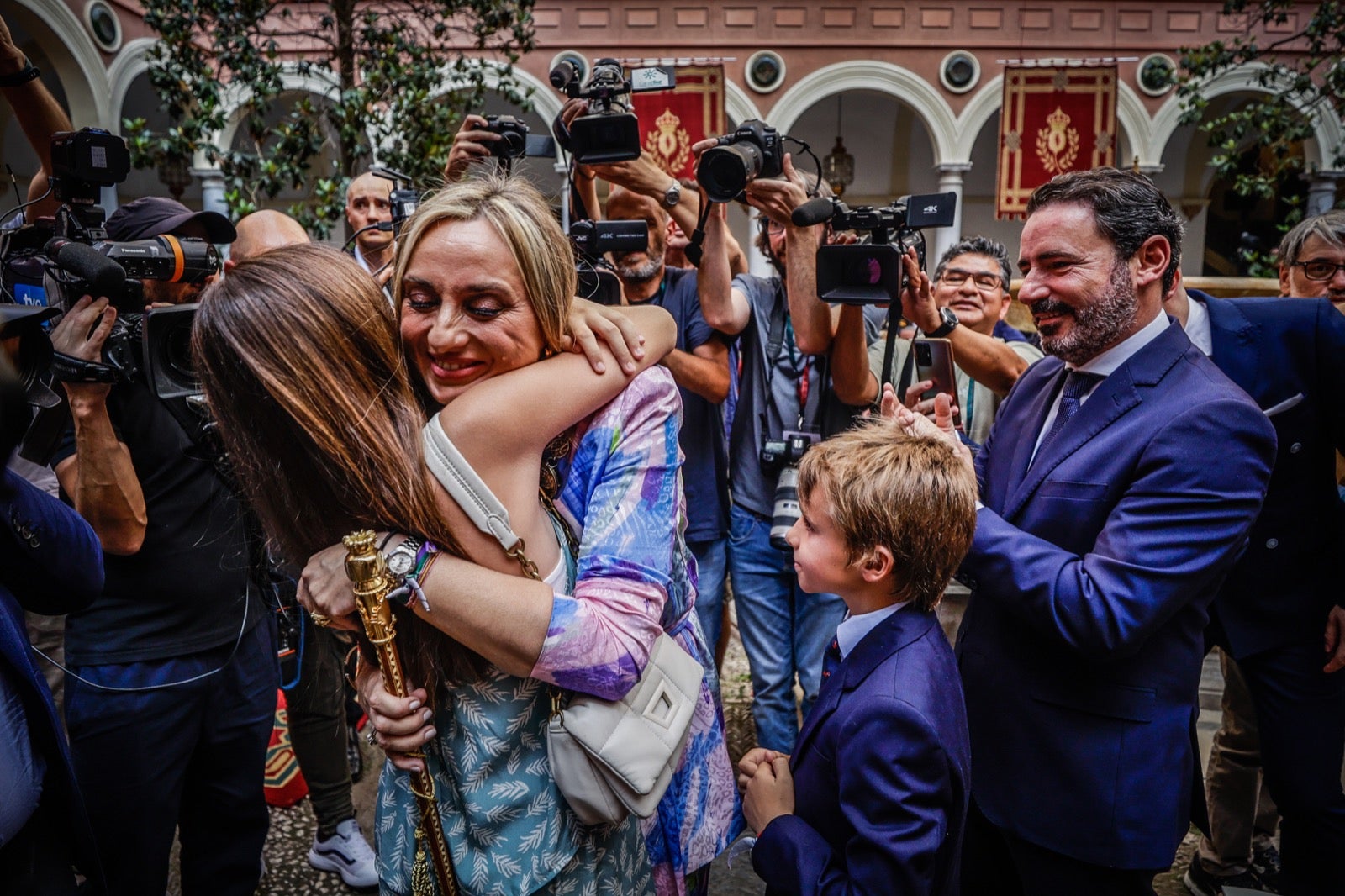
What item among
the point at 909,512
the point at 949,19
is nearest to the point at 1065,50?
the point at 949,19

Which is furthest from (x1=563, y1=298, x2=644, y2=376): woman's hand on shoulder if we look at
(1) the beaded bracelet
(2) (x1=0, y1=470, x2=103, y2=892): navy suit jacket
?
(2) (x1=0, y1=470, x2=103, y2=892): navy suit jacket

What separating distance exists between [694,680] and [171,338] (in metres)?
1.28

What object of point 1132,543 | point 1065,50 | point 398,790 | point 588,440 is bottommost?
point 398,790

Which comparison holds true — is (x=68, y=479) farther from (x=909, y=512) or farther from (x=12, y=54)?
(x=909, y=512)

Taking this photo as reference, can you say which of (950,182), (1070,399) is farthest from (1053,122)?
(1070,399)

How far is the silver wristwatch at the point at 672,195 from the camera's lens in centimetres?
268

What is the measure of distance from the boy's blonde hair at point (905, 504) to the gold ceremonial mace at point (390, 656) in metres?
0.79

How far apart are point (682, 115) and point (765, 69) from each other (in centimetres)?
419

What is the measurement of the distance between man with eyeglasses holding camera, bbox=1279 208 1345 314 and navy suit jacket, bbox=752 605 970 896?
99.5 inches

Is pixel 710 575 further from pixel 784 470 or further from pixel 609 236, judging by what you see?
pixel 609 236

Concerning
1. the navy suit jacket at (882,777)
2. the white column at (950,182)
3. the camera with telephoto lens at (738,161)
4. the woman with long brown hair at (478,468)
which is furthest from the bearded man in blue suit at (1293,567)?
the white column at (950,182)

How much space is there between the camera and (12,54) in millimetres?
2018

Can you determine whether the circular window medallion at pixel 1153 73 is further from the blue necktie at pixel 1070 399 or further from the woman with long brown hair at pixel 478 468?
the woman with long brown hair at pixel 478 468

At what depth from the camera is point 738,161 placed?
89.0 inches
